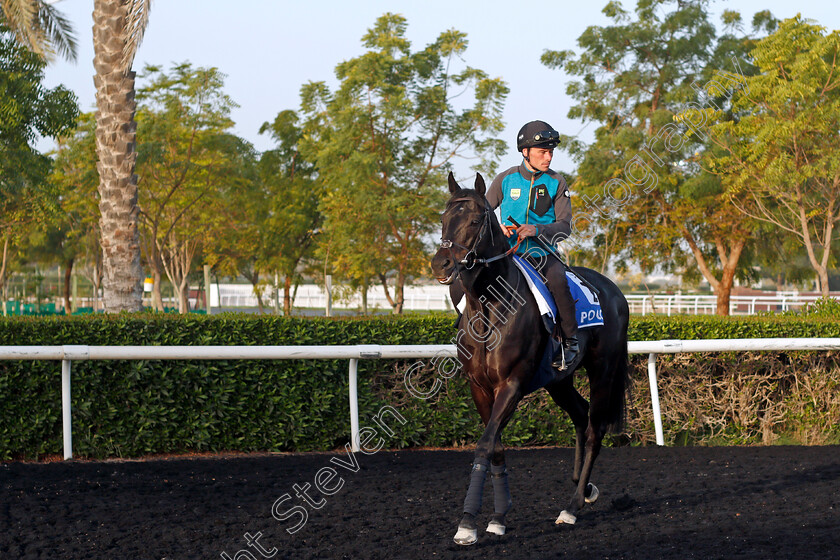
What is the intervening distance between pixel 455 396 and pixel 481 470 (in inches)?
133

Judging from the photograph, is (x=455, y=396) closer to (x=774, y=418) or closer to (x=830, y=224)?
(x=774, y=418)

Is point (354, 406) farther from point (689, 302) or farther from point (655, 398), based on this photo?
point (689, 302)

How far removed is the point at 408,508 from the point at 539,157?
247cm

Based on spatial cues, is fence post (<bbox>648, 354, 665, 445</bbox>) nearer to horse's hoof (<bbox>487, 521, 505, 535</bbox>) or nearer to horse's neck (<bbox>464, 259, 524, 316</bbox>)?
horse's neck (<bbox>464, 259, 524, 316</bbox>)

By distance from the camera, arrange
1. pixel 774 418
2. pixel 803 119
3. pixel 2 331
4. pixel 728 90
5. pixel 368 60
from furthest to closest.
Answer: pixel 728 90 → pixel 368 60 → pixel 803 119 → pixel 774 418 → pixel 2 331

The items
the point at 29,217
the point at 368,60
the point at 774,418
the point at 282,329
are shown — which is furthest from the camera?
the point at 29,217

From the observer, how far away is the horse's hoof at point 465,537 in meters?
4.51

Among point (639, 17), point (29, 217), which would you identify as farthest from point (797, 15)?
→ point (29, 217)

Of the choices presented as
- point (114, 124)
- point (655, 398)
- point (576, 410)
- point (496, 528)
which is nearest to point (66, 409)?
point (496, 528)

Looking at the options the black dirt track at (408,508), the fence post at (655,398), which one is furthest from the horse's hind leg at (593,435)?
the fence post at (655,398)

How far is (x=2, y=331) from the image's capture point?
23.2 feet

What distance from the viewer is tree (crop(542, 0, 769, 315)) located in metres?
28.3

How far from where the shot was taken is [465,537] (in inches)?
178

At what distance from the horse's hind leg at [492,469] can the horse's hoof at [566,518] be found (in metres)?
0.45
